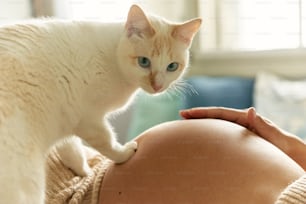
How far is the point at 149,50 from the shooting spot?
0.88m

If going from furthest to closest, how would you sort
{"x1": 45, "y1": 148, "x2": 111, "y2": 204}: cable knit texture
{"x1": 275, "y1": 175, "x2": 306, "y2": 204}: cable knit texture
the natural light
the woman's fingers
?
the natural light → the woman's fingers → {"x1": 45, "y1": 148, "x2": 111, "y2": 204}: cable knit texture → {"x1": 275, "y1": 175, "x2": 306, "y2": 204}: cable knit texture

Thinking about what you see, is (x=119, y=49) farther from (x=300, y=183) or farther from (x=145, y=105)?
(x=145, y=105)

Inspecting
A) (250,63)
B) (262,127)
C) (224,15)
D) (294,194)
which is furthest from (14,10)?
(294,194)

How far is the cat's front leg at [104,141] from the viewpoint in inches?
33.8

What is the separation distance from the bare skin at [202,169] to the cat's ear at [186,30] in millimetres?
167

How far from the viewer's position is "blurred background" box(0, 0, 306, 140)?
5.86 ft

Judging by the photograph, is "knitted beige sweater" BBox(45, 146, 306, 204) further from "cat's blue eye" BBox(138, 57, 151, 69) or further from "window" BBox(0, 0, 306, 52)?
"window" BBox(0, 0, 306, 52)

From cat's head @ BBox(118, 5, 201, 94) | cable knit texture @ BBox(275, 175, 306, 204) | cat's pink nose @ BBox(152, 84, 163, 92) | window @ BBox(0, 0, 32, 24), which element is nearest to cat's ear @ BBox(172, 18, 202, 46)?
cat's head @ BBox(118, 5, 201, 94)

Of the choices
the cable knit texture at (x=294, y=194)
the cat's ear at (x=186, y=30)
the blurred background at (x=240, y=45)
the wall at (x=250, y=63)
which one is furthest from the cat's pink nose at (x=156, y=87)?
the wall at (x=250, y=63)

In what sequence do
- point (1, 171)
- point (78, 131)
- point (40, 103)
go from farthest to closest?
point (78, 131)
point (40, 103)
point (1, 171)

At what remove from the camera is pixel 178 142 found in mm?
825

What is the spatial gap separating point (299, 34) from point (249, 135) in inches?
42.9

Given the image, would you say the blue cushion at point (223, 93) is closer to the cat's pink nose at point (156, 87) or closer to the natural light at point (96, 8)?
the natural light at point (96, 8)

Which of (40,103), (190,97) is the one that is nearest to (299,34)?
(190,97)
